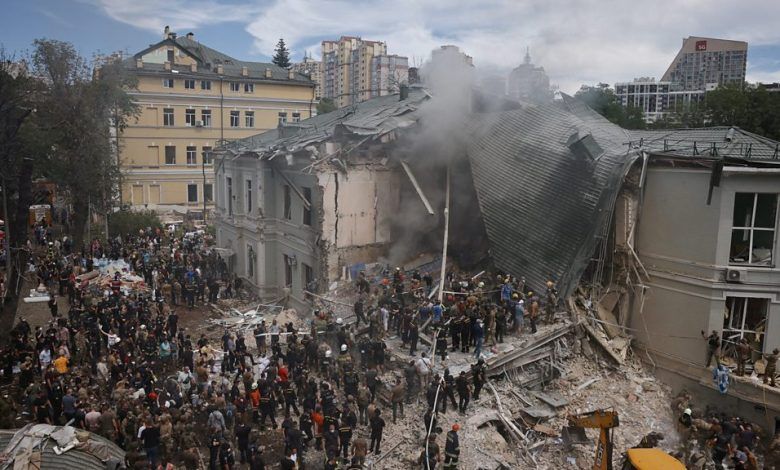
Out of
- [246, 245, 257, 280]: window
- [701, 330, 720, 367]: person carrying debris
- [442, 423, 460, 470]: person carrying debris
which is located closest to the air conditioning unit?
[701, 330, 720, 367]: person carrying debris

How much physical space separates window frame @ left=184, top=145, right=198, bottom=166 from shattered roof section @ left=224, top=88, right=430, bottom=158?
16.9 metres

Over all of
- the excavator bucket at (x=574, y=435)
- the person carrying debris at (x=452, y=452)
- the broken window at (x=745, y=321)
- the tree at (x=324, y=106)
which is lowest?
the excavator bucket at (x=574, y=435)

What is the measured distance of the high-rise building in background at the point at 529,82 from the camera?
26.2 metres

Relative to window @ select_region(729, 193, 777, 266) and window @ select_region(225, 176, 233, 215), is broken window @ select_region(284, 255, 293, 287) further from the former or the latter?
window @ select_region(729, 193, 777, 266)

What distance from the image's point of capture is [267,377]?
15.3 metres

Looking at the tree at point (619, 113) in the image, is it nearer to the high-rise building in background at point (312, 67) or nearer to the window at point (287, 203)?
the window at point (287, 203)

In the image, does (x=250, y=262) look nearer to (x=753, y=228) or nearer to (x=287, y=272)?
(x=287, y=272)

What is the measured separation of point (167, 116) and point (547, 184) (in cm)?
3592

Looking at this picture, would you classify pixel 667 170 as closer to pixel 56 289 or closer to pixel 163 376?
pixel 163 376

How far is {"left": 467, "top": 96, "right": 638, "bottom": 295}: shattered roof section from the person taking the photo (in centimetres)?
1841

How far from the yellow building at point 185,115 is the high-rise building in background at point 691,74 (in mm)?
61903

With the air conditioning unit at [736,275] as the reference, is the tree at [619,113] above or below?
above

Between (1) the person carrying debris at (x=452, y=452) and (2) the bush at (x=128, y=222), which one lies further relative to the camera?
(2) the bush at (x=128, y=222)

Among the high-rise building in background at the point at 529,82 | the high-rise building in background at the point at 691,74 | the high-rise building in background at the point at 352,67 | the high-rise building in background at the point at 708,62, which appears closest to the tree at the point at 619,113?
the high-rise building in background at the point at 529,82
